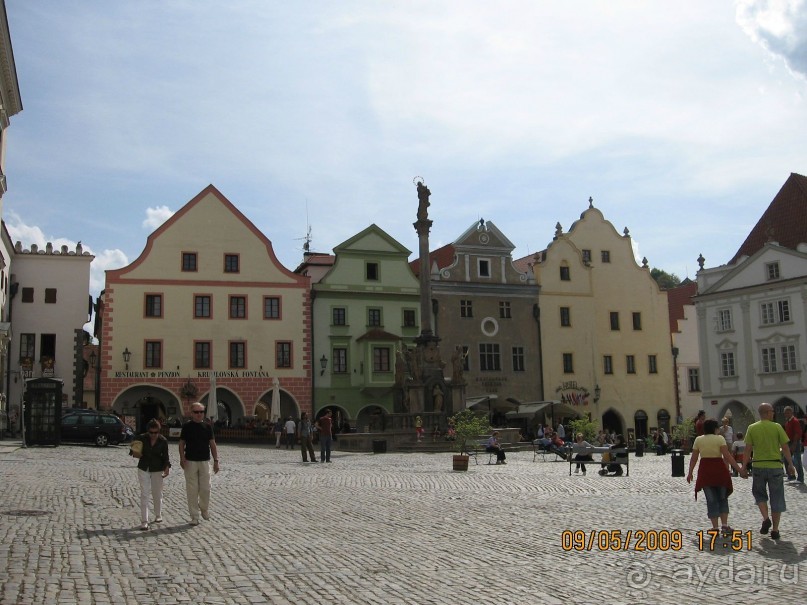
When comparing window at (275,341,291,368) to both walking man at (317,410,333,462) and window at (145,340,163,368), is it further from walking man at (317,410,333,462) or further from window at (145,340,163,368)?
walking man at (317,410,333,462)

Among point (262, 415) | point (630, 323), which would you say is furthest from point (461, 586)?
point (630, 323)

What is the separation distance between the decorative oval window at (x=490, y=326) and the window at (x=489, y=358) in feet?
2.25

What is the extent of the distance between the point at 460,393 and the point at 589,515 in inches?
1080

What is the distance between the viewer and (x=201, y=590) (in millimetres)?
8898

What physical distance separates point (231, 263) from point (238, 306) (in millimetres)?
2389

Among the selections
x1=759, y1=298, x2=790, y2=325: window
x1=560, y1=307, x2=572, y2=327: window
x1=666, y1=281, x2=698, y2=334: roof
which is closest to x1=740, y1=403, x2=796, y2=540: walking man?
x1=759, y1=298, x2=790, y2=325: window

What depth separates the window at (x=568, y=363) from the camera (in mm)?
58156

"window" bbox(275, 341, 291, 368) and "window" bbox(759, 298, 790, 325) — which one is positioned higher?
"window" bbox(759, 298, 790, 325)

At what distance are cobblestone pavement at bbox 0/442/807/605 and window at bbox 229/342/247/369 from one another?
99.3 ft

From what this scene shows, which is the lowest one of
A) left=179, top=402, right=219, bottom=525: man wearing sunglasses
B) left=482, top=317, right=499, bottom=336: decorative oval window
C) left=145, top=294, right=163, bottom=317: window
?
left=179, top=402, right=219, bottom=525: man wearing sunglasses

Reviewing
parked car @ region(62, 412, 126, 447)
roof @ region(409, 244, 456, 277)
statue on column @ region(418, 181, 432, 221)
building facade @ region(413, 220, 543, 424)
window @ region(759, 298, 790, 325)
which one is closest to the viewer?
parked car @ region(62, 412, 126, 447)

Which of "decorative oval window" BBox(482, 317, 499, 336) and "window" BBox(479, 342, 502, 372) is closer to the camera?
"window" BBox(479, 342, 502, 372)

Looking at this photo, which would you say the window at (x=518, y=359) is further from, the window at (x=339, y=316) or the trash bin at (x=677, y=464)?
the trash bin at (x=677, y=464)

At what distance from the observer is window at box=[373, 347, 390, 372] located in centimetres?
5216
